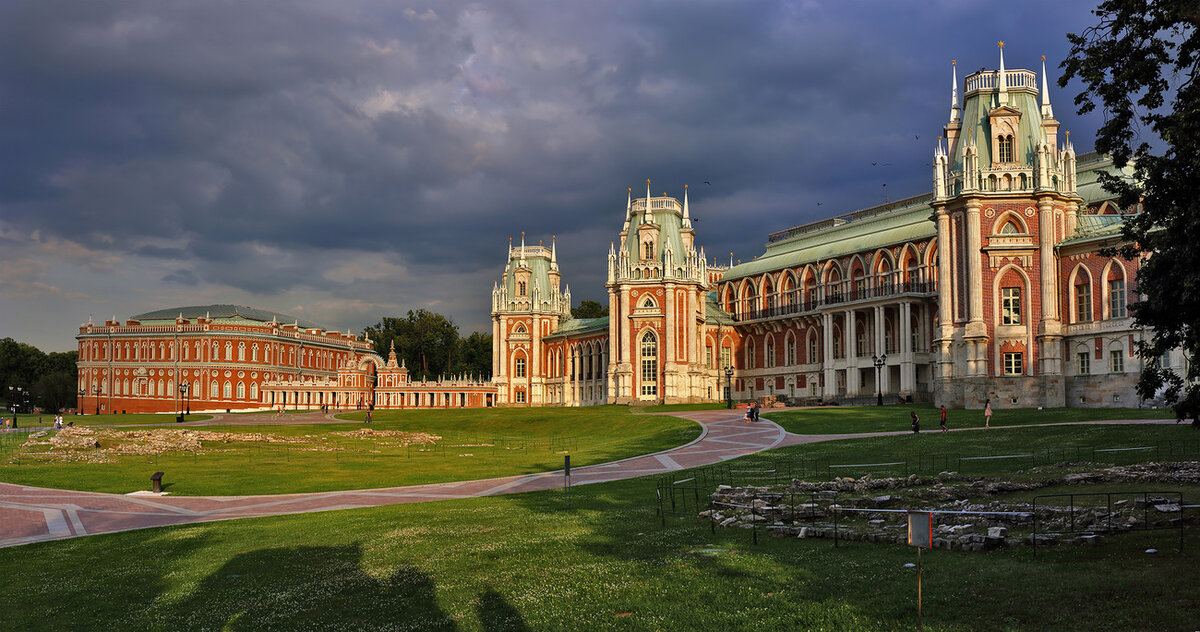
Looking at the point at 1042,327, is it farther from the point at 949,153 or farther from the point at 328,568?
the point at 328,568

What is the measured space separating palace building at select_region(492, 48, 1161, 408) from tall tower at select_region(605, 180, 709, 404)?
167mm

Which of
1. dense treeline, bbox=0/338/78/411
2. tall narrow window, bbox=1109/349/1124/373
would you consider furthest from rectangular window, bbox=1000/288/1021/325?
dense treeline, bbox=0/338/78/411

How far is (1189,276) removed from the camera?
49.3ft

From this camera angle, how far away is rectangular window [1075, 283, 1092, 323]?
5519cm

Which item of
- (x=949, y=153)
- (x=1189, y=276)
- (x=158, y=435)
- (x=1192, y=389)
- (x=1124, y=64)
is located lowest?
(x=158, y=435)

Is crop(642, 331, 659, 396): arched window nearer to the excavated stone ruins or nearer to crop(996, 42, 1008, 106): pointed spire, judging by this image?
crop(996, 42, 1008, 106): pointed spire

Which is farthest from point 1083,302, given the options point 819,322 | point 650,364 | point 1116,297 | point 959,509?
point 650,364

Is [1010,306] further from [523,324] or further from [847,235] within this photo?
[523,324]

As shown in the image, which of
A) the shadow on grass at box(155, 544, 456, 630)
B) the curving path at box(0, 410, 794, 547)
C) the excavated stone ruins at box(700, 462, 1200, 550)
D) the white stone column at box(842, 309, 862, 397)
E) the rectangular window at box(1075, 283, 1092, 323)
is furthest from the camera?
the white stone column at box(842, 309, 862, 397)

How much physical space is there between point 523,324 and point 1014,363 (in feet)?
223

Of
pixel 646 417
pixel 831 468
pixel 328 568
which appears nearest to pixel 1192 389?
pixel 831 468

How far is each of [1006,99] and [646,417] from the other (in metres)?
34.4

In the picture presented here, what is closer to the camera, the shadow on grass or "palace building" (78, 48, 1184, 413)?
the shadow on grass

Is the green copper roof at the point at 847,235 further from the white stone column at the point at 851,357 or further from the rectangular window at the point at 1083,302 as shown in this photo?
the rectangular window at the point at 1083,302
